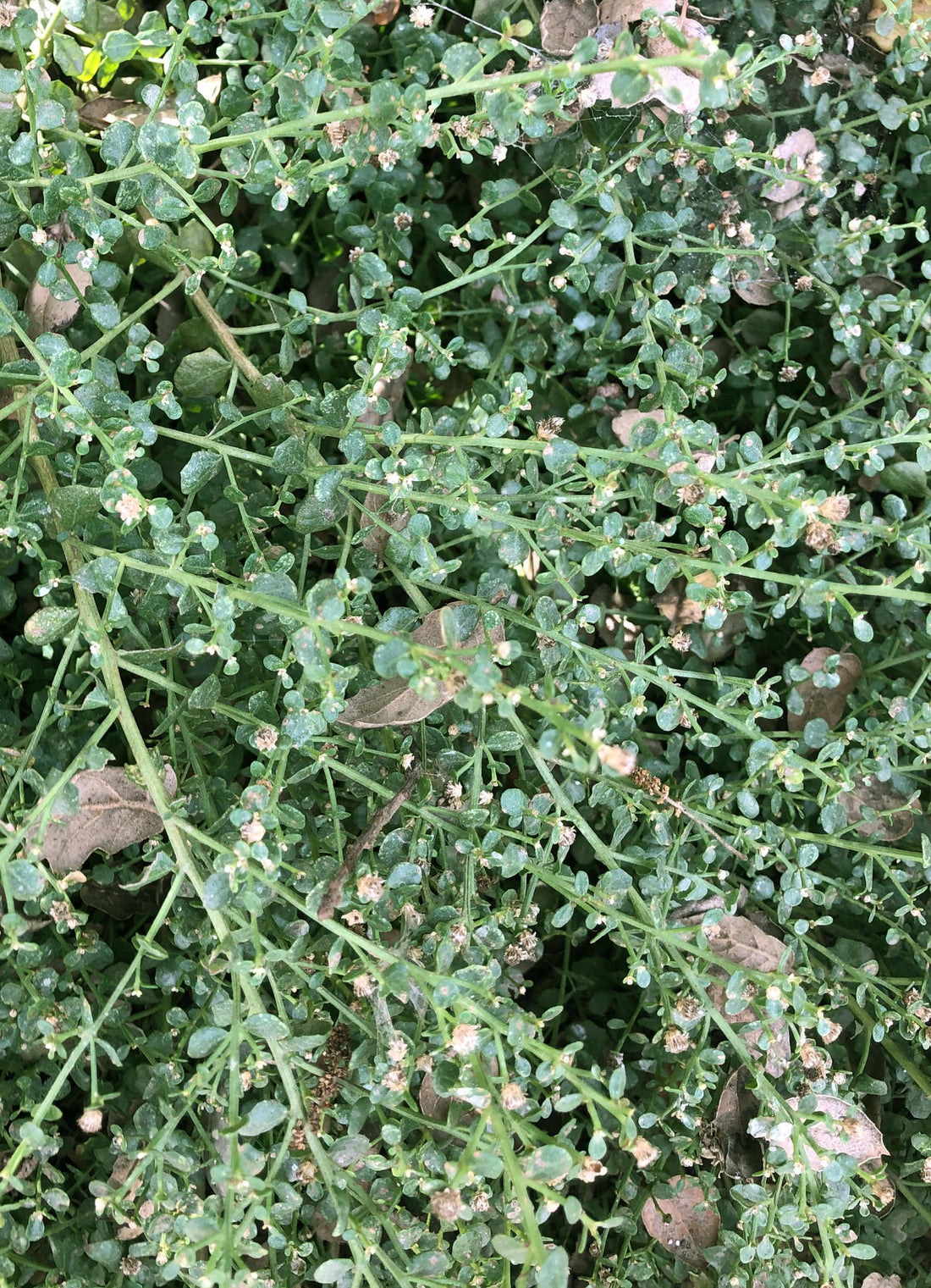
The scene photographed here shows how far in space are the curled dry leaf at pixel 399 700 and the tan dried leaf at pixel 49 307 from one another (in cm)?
79

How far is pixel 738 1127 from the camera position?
1.91 metres

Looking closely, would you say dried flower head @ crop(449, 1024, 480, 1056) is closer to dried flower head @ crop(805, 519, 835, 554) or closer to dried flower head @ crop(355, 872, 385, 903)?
dried flower head @ crop(355, 872, 385, 903)

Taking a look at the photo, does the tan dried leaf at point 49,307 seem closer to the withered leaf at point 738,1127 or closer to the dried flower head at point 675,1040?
the dried flower head at point 675,1040

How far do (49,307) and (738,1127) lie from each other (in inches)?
73.5

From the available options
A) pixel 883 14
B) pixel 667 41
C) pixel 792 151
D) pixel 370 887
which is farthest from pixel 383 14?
pixel 370 887

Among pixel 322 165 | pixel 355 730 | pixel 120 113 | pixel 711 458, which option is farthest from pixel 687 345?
pixel 120 113

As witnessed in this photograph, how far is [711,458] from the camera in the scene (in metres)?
1.94

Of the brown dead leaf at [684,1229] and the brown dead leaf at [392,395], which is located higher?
the brown dead leaf at [392,395]

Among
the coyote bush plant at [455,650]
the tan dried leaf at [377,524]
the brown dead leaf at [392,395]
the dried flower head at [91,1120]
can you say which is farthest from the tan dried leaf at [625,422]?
the dried flower head at [91,1120]

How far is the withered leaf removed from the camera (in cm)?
188

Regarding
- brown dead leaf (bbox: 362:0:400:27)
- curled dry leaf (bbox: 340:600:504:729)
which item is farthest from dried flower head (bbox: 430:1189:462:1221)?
brown dead leaf (bbox: 362:0:400:27)

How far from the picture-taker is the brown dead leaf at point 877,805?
77.6 inches

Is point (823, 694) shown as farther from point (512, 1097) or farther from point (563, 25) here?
point (563, 25)

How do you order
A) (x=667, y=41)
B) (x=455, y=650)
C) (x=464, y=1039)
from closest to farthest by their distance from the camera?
(x=455, y=650) < (x=464, y=1039) < (x=667, y=41)
